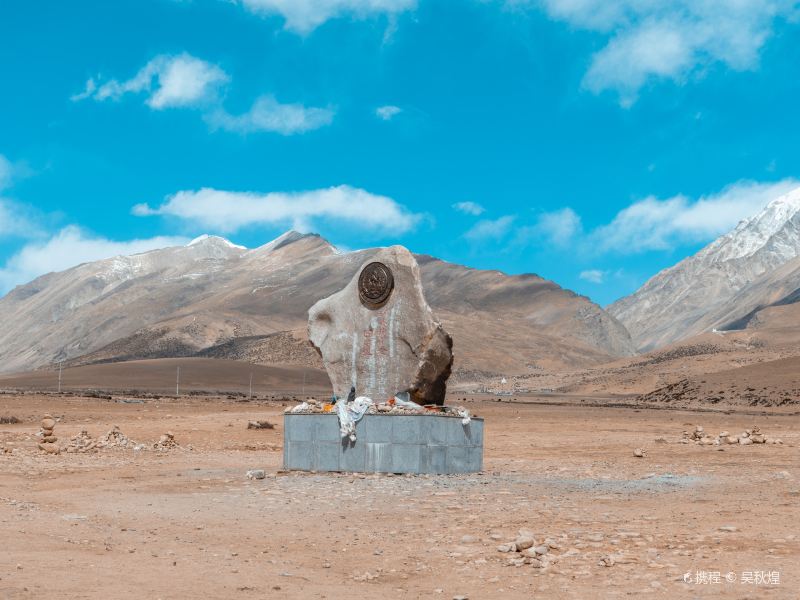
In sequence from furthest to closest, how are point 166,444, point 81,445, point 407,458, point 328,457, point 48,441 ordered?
point 166,444
point 48,441
point 81,445
point 328,457
point 407,458

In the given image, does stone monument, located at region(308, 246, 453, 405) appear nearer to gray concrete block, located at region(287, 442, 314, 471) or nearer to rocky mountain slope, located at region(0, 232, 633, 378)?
gray concrete block, located at region(287, 442, 314, 471)

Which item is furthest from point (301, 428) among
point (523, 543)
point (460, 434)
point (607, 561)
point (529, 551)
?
point (607, 561)

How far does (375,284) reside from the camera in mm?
19234

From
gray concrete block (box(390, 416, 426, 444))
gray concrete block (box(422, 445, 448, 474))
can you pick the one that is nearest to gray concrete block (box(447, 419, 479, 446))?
gray concrete block (box(422, 445, 448, 474))

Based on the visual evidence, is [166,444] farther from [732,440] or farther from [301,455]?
[732,440]

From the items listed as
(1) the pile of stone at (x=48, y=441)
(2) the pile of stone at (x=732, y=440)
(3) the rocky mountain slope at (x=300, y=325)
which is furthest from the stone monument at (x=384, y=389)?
(3) the rocky mountain slope at (x=300, y=325)

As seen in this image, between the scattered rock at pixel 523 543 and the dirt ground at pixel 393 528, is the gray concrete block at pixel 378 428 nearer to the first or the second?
the dirt ground at pixel 393 528

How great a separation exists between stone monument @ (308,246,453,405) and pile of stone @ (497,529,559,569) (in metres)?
8.72

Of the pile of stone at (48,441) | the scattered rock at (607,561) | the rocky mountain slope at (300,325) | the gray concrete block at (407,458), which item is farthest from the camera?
the rocky mountain slope at (300,325)

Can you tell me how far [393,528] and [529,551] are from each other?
235 centimetres

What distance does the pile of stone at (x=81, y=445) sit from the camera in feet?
73.0

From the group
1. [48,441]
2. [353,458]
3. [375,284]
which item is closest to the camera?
[353,458]

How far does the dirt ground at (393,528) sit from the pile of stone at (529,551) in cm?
10

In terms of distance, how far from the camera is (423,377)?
18.9m
